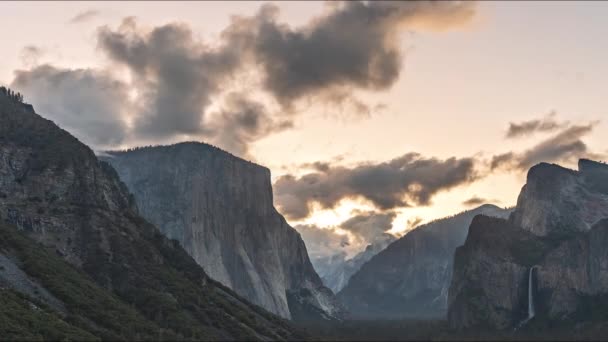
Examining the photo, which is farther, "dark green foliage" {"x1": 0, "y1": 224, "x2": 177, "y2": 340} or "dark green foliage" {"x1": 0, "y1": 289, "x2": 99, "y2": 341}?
"dark green foliage" {"x1": 0, "y1": 224, "x2": 177, "y2": 340}

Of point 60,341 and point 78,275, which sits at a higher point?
Result: point 78,275

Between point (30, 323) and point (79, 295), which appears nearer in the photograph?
point (30, 323)

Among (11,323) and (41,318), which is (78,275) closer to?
(41,318)

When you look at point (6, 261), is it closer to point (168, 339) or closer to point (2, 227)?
point (2, 227)

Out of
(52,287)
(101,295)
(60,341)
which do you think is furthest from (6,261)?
(60,341)

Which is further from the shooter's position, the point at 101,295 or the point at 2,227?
the point at 2,227

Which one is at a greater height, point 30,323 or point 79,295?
point 79,295

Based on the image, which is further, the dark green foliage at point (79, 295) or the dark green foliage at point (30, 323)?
the dark green foliage at point (79, 295)

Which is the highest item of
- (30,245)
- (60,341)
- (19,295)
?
(30,245)

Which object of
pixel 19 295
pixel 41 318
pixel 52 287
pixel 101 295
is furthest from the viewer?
pixel 101 295

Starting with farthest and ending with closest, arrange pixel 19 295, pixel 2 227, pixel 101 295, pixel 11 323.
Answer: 1. pixel 2 227
2. pixel 101 295
3. pixel 19 295
4. pixel 11 323
